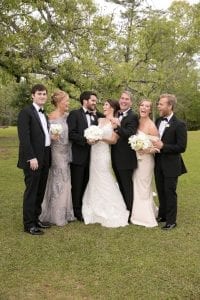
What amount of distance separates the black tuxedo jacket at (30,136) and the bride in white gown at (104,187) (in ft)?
3.78

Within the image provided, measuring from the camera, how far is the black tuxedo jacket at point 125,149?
26.7 feet

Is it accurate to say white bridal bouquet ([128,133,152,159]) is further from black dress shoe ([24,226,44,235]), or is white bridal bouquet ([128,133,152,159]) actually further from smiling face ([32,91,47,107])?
black dress shoe ([24,226,44,235])

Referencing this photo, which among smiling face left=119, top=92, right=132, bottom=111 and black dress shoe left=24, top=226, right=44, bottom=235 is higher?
smiling face left=119, top=92, right=132, bottom=111

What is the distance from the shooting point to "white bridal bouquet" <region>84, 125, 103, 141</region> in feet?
26.1

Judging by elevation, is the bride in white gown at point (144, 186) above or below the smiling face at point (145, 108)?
below

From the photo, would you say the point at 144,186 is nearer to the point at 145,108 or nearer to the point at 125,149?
the point at 125,149

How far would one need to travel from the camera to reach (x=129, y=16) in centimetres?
3078

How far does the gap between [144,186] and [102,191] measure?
0.74 m

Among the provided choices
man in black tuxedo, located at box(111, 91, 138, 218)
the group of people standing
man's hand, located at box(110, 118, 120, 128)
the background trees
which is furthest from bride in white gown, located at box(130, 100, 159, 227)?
the background trees

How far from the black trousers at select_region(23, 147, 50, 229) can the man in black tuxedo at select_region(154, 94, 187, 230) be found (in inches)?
73.2

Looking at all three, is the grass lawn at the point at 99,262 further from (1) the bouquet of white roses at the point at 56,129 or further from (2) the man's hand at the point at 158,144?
(1) the bouquet of white roses at the point at 56,129

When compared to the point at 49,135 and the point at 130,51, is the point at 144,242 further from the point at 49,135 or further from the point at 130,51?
the point at 130,51

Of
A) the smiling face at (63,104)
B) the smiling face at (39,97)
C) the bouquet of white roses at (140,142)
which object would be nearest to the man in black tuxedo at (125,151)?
the bouquet of white roses at (140,142)

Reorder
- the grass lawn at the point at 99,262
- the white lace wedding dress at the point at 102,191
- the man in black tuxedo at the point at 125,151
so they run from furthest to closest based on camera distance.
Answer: the white lace wedding dress at the point at 102,191
the man in black tuxedo at the point at 125,151
the grass lawn at the point at 99,262
